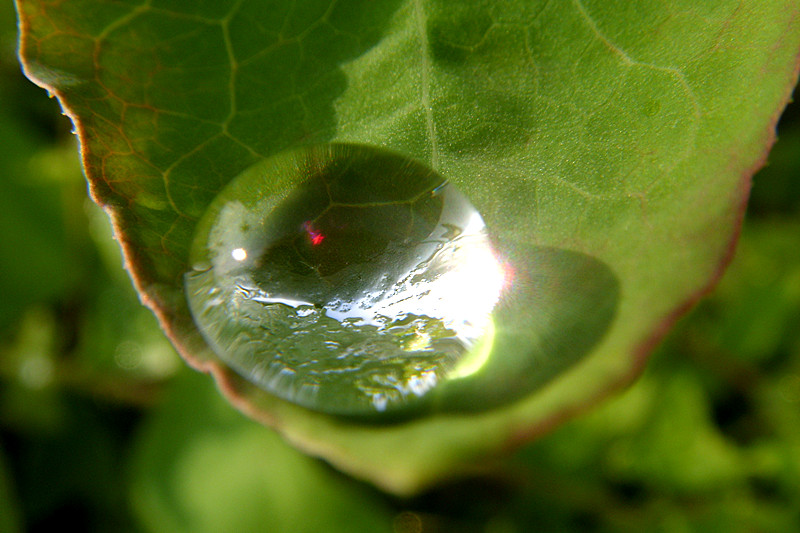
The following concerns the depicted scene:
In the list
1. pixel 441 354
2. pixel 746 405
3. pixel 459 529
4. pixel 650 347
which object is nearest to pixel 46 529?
pixel 459 529

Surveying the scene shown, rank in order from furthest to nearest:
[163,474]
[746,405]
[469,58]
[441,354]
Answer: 1. [746,405]
2. [163,474]
3. [441,354]
4. [469,58]

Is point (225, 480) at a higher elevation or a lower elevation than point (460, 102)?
lower

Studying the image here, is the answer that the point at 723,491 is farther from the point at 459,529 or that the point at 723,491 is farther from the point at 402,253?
the point at 402,253

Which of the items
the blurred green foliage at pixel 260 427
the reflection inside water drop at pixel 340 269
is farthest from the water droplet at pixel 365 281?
the blurred green foliage at pixel 260 427

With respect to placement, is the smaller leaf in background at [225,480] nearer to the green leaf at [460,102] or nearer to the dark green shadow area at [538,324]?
the dark green shadow area at [538,324]

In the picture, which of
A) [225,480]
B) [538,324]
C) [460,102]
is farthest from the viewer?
[225,480]

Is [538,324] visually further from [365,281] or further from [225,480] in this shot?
[225,480]

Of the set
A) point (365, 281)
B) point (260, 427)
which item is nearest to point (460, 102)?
point (365, 281)
